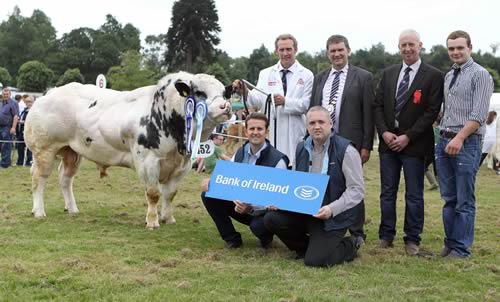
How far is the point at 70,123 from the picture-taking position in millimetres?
7781

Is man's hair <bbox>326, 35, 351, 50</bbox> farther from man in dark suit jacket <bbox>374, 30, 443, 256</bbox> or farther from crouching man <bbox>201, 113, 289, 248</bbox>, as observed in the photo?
crouching man <bbox>201, 113, 289, 248</bbox>

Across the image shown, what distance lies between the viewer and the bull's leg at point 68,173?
819 cm

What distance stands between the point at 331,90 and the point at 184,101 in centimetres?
176

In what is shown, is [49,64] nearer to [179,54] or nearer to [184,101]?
[179,54]

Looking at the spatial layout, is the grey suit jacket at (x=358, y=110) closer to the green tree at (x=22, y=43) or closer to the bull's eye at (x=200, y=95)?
the bull's eye at (x=200, y=95)

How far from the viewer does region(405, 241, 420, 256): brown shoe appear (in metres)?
5.73

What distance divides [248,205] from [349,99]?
158cm

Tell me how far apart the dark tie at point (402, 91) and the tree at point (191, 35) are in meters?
61.7

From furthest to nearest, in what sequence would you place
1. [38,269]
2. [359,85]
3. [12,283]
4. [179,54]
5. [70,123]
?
[179,54]
[70,123]
[359,85]
[38,269]
[12,283]

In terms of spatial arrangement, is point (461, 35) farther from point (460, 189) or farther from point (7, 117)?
point (7, 117)

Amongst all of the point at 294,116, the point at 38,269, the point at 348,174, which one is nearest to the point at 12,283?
the point at 38,269

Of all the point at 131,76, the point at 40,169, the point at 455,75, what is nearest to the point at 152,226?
the point at 40,169

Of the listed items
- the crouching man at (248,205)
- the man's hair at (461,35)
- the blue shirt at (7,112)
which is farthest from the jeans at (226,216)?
the blue shirt at (7,112)

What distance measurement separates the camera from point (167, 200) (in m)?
7.45
